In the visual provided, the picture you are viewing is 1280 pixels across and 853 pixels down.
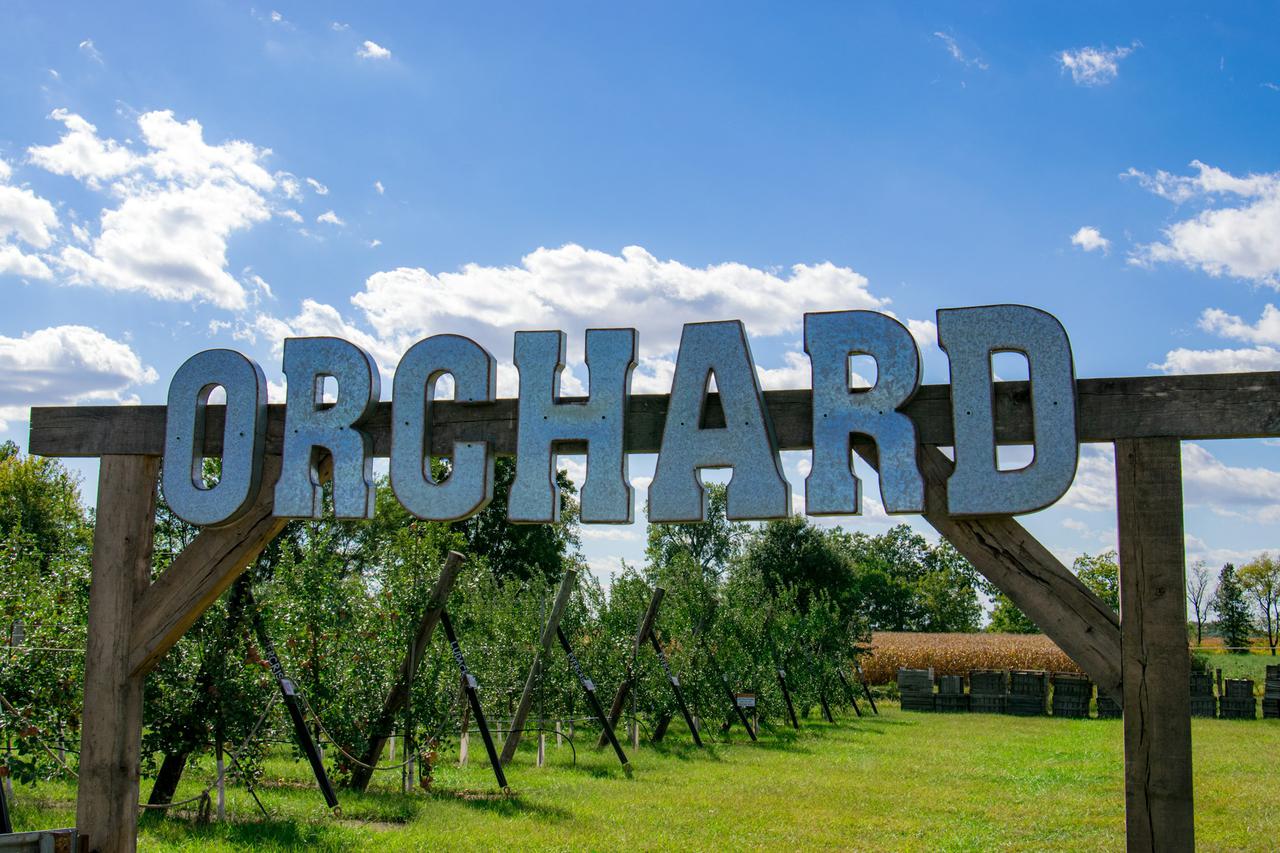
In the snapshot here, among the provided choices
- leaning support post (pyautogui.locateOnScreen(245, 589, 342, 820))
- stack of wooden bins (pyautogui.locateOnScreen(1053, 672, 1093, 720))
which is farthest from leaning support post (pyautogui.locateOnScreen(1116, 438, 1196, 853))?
stack of wooden bins (pyautogui.locateOnScreen(1053, 672, 1093, 720))

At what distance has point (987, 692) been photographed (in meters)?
27.9

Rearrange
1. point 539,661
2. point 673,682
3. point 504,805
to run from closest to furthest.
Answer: point 504,805
point 539,661
point 673,682

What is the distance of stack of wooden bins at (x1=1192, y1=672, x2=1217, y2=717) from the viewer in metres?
26.6

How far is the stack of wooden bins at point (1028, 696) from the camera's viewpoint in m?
27.2

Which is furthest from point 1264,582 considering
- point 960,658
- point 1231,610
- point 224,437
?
point 224,437

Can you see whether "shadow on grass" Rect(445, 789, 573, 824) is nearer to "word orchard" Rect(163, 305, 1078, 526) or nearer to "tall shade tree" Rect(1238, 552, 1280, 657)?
"word orchard" Rect(163, 305, 1078, 526)

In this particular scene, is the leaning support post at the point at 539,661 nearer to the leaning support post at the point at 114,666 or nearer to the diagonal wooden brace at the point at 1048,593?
the leaning support post at the point at 114,666

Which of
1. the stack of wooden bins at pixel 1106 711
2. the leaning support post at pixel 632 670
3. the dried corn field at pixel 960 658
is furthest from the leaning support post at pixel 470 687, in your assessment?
the dried corn field at pixel 960 658

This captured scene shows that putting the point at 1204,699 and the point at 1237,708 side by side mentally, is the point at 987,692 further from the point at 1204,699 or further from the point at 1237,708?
the point at 1237,708

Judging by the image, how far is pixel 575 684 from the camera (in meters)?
15.0

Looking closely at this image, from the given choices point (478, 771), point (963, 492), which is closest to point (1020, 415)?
point (963, 492)

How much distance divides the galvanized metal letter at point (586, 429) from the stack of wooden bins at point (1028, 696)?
77.4ft

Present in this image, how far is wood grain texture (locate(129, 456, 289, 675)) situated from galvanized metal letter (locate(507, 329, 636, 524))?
167 cm

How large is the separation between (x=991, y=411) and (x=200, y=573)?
4896mm
